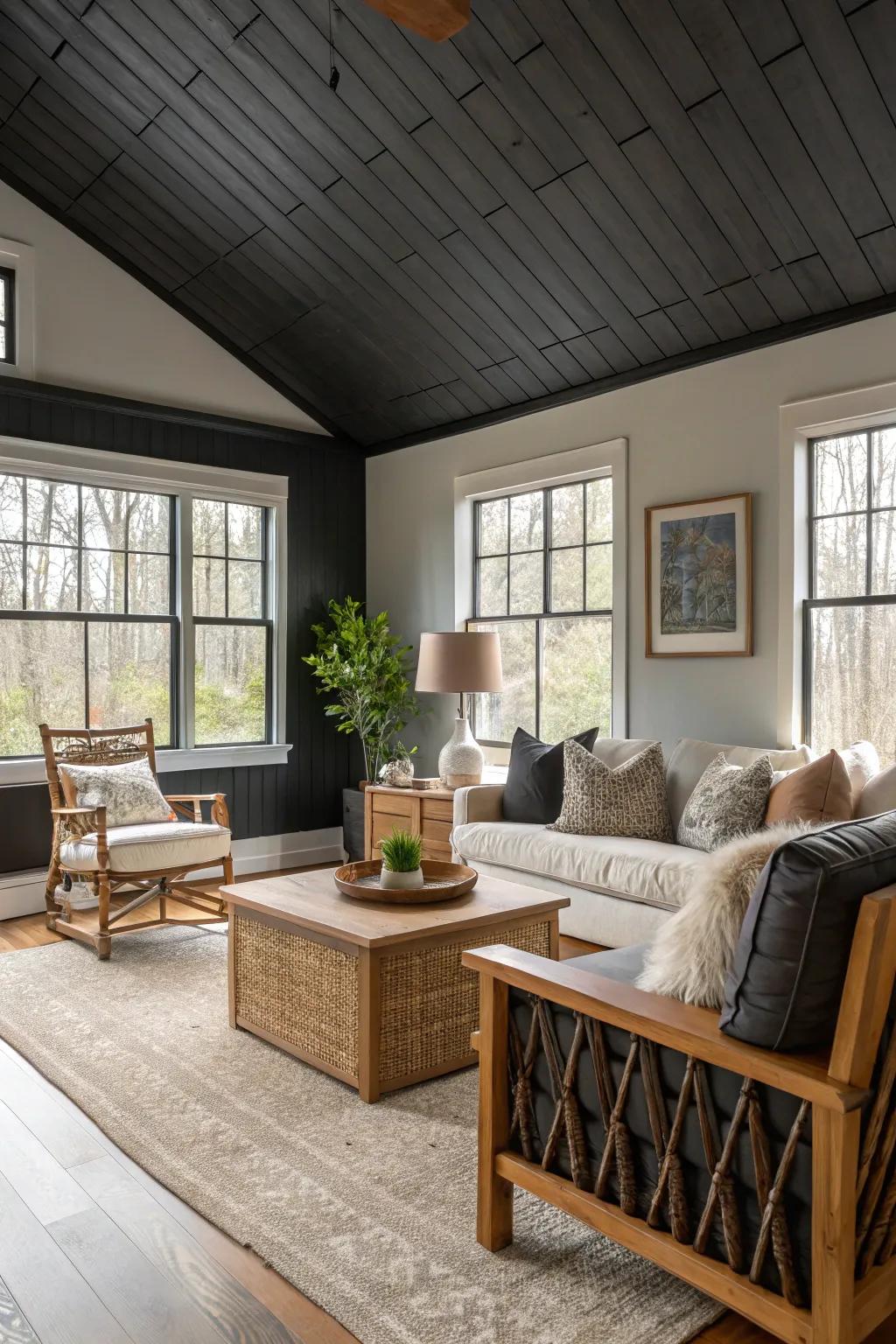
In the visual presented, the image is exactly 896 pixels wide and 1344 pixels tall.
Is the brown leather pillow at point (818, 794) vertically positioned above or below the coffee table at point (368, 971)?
above

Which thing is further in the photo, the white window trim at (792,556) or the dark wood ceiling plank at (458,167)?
the white window trim at (792,556)

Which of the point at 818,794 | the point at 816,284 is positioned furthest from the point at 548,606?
the point at 818,794

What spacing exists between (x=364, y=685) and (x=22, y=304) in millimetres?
2732

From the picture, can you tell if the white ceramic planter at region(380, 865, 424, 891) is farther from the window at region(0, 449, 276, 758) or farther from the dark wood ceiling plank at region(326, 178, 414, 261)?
the dark wood ceiling plank at region(326, 178, 414, 261)

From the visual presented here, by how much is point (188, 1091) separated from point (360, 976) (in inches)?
24.6

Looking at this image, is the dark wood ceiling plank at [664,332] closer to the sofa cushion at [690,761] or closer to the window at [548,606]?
the window at [548,606]

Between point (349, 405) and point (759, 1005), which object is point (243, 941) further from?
point (349, 405)

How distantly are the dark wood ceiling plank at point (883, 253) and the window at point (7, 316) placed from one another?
13.2ft

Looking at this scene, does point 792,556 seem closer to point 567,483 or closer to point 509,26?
point 567,483

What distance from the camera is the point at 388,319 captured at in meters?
5.23

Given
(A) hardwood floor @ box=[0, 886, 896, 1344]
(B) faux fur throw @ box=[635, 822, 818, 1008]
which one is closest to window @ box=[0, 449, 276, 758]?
(A) hardwood floor @ box=[0, 886, 896, 1344]

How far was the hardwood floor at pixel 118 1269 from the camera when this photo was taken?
1825 millimetres

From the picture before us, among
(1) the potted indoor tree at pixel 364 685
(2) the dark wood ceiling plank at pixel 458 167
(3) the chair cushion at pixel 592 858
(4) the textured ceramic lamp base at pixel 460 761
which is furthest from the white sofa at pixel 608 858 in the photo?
(2) the dark wood ceiling plank at pixel 458 167

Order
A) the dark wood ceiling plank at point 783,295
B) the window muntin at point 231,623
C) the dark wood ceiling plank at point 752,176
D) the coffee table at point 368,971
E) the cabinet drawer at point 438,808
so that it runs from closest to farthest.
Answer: the coffee table at point 368,971, the dark wood ceiling plank at point 752,176, the dark wood ceiling plank at point 783,295, the cabinet drawer at point 438,808, the window muntin at point 231,623
